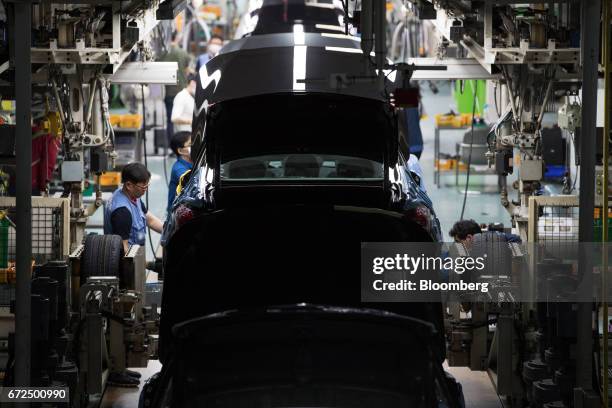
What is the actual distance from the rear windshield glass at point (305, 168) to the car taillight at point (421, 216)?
0.65 m

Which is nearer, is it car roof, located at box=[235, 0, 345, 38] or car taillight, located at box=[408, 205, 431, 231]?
car taillight, located at box=[408, 205, 431, 231]

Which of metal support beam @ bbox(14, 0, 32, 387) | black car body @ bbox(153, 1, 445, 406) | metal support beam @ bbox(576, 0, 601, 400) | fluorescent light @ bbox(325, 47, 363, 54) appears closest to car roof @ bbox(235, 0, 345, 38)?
fluorescent light @ bbox(325, 47, 363, 54)

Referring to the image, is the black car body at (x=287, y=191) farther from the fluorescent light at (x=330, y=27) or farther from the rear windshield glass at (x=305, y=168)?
the fluorescent light at (x=330, y=27)

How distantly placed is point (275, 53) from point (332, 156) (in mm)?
1490

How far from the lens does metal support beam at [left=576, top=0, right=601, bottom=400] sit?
6.60 m

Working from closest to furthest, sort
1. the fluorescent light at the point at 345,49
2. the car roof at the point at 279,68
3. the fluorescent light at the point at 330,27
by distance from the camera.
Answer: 1. the car roof at the point at 279,68
2. the fluorescent light at the point at 345,49
3. the fluorescent light at the point at 330,27

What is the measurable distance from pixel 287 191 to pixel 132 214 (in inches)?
76.8

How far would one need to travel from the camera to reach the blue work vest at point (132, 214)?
970 centimetres

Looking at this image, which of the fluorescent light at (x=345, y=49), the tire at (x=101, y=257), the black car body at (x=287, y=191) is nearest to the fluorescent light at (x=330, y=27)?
the black car body at (x=287, y=191)

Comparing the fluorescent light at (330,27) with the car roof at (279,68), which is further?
the fluorescent light at (330,27)

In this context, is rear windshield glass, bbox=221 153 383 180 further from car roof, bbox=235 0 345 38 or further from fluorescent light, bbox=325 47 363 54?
car roof, bbox=235 0 345 38

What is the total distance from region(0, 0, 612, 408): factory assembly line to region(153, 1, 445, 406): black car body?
15 millimetres

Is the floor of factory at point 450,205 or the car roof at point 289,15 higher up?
the car roof at point 289,15

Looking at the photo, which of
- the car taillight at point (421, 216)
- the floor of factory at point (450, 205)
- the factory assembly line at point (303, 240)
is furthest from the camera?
the floor of factory at point (450, 205)
